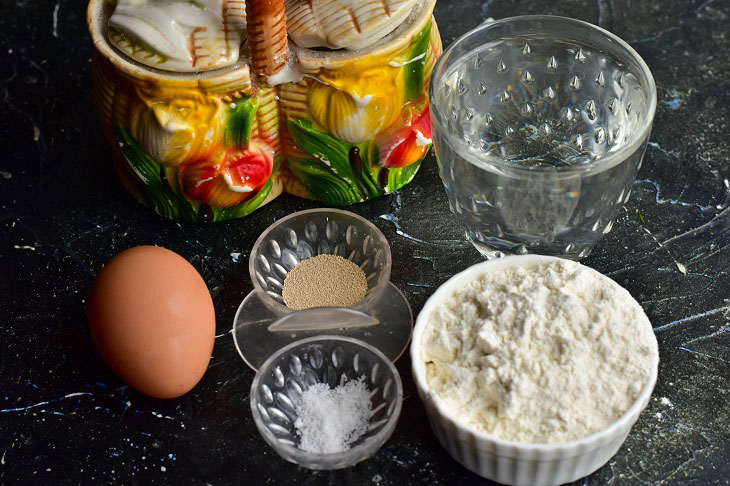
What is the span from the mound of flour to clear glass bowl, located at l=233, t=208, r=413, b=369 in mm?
87

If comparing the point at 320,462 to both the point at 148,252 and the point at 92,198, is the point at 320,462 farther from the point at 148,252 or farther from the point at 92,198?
the point at 92,198

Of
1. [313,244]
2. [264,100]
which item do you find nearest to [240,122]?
[264,100]

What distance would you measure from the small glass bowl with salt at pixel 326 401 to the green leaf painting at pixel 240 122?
22 centimetres

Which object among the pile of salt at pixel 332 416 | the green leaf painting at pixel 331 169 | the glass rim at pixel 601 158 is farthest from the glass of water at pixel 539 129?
the pile of salt at pixel 332 416

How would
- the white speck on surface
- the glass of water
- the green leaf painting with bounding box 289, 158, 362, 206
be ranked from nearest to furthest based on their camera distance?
the glass of water, the green leaf painting with bounding box 289, 158, 362, 206, the white speck on surface

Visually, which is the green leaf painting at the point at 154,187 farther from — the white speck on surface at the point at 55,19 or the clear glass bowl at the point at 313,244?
the white speck on surface at the point at 55,19

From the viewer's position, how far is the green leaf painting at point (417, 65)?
101 cm

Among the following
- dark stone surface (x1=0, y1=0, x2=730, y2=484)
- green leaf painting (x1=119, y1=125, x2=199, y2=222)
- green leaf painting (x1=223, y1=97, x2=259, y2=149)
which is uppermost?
green leaf painting (x1=223, y1=97, x2=259, y2=149)

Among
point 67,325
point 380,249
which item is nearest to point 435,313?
point 380,249

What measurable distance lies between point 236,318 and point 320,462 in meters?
0.20

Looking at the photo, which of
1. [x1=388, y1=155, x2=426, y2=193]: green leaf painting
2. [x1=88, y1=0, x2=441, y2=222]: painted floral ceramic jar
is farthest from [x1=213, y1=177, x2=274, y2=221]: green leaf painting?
[x1=388, y1=155, x2=426, y2=193]: green leaf painting

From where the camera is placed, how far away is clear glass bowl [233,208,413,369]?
3.19 ft

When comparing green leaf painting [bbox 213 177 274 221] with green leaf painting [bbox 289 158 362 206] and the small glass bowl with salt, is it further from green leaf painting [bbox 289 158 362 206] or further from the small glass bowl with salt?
the small glass bowl with salt

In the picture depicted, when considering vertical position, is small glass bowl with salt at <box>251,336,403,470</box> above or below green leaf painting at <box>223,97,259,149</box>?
below
